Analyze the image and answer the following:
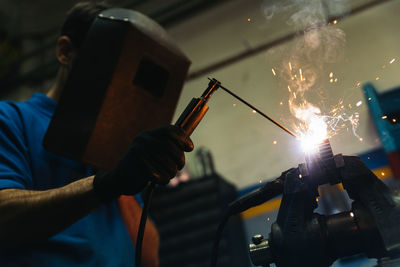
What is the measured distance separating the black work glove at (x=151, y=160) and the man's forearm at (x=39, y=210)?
79mm

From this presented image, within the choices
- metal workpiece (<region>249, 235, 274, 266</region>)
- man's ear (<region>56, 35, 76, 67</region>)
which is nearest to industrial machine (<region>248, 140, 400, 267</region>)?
metal workpiece (<region>249, 235, 274, 266</region>)

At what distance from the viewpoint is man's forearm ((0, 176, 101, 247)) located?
721 millimetres

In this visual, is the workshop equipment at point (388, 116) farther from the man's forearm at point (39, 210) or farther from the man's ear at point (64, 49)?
the man's ear at point (64, 49)

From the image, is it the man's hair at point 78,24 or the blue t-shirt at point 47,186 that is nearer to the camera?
the blue t-shirt at point 47,186

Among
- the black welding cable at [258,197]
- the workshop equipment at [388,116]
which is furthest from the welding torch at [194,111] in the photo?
the workshop equipment at [388,116]

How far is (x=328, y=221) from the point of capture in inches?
20.7

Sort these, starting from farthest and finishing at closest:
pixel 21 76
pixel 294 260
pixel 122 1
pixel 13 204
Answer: pixel 21 76
pixel 122 1
pixel 13 204
pixel 294 260

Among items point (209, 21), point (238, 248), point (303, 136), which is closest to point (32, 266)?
point (303, 136)

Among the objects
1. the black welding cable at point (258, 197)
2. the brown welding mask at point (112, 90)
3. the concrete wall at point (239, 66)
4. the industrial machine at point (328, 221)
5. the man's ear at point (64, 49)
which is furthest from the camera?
the concrete wall at point (239, 66)

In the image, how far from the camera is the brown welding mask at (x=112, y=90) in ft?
3.11

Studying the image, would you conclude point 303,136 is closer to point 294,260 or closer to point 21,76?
point 294,260

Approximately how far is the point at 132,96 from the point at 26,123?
0.31 metres

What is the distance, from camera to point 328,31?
0.73 m

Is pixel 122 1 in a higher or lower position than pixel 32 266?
higher
